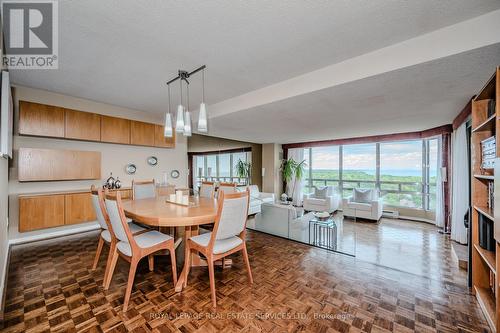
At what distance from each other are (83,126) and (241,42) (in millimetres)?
3393

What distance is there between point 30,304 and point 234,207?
78.5 inches

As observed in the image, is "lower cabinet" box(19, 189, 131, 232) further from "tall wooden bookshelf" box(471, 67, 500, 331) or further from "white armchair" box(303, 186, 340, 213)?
"tall wooden bookshelf" box(471, 67, 500, 331)

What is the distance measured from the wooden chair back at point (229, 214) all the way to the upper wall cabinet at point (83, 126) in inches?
131

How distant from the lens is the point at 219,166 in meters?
7.34

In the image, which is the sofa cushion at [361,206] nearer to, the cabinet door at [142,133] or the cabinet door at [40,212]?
the cabinet door at [142,133]

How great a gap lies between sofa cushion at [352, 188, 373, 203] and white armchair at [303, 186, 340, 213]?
1.85 feet

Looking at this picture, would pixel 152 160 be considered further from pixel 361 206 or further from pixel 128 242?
pixel 361 206

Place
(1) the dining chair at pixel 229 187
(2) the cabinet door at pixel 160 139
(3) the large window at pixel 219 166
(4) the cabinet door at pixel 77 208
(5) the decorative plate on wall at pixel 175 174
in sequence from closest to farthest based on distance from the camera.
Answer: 1. (1) the dining chair at pixel 229 187
2. (4) the cabinet door at pixel 77 208
3. (2) the cabinet door at pixel 160 139
4. (5) the decorative plate on wall at pixel 175 174
5. (3) the large window at pixel 219 166

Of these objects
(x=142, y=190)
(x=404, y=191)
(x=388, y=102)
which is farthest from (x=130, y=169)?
(x=404, y=191)

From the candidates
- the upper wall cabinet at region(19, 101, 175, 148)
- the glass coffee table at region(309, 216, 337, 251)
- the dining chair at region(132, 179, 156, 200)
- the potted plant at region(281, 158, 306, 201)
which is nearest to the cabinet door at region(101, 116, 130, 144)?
the upper wall cabinet at region(19, 101, 175, 148)

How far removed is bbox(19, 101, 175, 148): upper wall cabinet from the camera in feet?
10.3

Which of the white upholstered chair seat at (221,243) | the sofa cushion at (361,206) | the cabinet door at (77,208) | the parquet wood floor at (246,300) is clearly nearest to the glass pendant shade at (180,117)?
the white upholstered chair seat at (221,243)

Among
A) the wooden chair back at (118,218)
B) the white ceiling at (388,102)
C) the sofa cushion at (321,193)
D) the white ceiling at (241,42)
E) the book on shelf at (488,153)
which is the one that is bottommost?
the sofa cushion at (321,193)

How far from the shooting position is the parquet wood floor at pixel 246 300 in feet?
5.19
